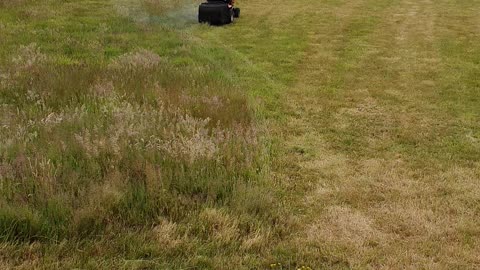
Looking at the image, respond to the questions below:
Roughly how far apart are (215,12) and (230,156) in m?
10.4

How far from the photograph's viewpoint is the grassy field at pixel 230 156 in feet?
15.1

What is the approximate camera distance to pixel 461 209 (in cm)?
555

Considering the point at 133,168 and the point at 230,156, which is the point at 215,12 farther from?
the point at 133,168

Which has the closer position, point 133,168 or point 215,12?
point 133,168

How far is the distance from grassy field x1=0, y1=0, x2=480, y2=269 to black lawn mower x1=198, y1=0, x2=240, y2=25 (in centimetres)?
296

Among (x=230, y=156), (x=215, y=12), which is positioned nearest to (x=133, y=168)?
(x=230, y=156)

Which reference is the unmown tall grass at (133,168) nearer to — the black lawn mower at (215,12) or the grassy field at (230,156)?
the grassy field at (230,156)

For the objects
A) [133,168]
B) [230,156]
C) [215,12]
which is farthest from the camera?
[215,12]

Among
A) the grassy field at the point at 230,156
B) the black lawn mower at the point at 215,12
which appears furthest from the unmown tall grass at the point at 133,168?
the black lawn mower at the point at 215,12

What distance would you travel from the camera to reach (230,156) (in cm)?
609

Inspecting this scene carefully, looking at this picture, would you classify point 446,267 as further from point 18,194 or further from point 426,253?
point 18,194

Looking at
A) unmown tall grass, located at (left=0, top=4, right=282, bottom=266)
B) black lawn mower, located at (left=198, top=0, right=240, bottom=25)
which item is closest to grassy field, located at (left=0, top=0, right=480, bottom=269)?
unmown tall grass, located at (left=0, top=4, right=282, bottom=266)

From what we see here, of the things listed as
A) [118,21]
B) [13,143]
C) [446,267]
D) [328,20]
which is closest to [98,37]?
[118,21]

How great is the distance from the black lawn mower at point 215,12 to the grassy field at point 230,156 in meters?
2.96
